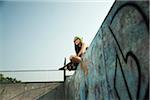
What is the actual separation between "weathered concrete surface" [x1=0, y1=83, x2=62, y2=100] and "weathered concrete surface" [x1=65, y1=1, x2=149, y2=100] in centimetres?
711

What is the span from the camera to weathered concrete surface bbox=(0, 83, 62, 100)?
10734 mm

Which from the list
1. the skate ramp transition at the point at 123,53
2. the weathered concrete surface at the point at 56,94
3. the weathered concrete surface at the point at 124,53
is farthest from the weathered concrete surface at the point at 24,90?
the weathered concrete surface at the point at 124,53

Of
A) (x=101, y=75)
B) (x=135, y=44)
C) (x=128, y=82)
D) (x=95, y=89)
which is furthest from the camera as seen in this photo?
(x=95, y=89)

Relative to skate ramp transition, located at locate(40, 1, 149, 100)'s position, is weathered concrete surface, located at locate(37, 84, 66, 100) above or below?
below

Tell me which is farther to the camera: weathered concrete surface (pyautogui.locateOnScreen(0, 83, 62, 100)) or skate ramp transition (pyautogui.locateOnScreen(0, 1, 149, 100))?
weathered concrete surface (pyautogui.locateOnScreen(0, 83, 62, 100))

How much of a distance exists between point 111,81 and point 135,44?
1.07 metres

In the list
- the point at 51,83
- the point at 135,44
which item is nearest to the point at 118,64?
the point at 135,44

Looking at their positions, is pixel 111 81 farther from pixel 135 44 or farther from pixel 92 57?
pixel 92 57

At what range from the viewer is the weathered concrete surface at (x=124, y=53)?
6.81 ft

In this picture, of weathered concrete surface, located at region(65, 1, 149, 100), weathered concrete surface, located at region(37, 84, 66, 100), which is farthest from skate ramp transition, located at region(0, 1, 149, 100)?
weathered concrete surface, located at region(37, 84, 66, 100)

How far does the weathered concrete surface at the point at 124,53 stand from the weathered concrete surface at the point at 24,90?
7.11 metres

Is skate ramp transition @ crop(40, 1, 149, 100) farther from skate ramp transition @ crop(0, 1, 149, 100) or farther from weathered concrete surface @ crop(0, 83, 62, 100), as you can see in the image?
weathered concrete surface @ crop(0, 83, 62, 100)

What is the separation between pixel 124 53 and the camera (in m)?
2.62

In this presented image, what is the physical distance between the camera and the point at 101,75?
3.90 metres
